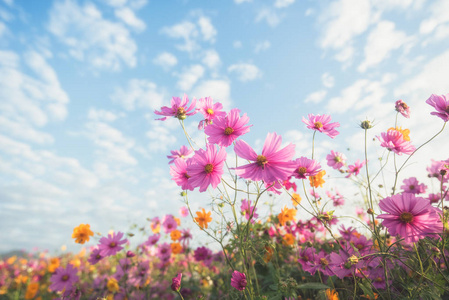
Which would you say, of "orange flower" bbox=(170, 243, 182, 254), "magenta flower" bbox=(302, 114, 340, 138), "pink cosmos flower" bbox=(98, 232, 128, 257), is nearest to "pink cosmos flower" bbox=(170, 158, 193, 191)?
"magenta flower" bbox=(302, 114, 340, 138)

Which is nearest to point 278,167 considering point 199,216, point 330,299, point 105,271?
point 330,299

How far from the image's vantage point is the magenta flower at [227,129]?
1.13 meters

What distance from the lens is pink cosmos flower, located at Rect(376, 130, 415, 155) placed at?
1.35 m

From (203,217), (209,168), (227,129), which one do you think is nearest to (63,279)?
(203,217)

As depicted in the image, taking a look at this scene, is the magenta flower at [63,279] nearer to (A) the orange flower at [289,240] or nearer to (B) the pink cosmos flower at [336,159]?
(A) the orange flower at [289,240]

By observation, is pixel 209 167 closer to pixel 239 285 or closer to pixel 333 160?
pixel 239 285

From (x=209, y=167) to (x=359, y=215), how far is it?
2.86m

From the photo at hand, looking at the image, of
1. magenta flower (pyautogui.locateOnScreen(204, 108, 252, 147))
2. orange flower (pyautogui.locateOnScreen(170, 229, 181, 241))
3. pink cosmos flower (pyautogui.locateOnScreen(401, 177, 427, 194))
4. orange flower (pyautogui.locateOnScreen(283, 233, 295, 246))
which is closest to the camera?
magenta flower (pyautogui.locateOnScreen(204, 108, 252, 147))

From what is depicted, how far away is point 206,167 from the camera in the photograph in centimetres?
112

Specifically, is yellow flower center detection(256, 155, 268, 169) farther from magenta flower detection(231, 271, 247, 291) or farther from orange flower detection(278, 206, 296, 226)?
orange flower detection(278, 206, 296, 226)

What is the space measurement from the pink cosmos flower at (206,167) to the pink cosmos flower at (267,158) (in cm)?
11

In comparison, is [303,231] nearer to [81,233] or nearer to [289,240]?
[289,240]

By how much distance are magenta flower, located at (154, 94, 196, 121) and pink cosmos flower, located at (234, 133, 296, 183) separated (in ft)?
1.62

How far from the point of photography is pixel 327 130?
1375 millimetres
